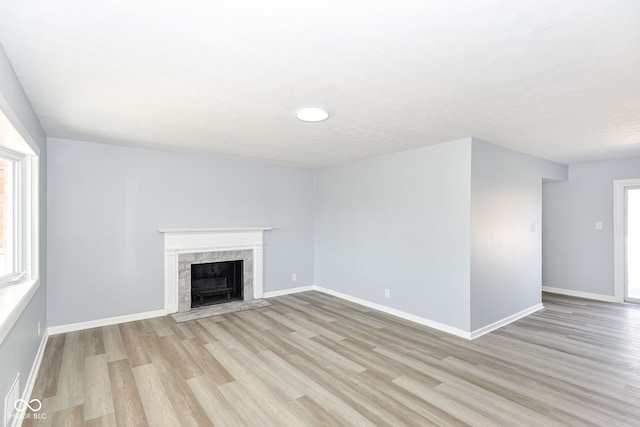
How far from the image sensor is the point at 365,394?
2.58 metres

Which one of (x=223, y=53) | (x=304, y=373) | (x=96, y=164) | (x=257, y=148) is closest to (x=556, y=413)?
(x=304, y=373)

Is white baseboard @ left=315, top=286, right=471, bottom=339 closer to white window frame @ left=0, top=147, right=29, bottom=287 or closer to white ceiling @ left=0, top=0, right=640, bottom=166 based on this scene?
white ceiling @ left=0, top=0, right=640, bottom=166

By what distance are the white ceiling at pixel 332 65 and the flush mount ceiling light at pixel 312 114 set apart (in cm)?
8

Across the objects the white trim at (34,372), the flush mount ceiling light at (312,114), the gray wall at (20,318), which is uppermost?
the flush mount ceiling light at (312,114)

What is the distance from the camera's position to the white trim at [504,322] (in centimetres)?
380

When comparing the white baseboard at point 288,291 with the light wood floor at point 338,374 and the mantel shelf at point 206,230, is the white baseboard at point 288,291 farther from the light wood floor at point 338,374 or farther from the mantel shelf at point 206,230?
the light wood floor at point 338,374

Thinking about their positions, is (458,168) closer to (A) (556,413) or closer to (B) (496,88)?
(B) (496,88)

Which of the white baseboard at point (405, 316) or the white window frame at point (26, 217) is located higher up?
the white window frame at point (26, 217)

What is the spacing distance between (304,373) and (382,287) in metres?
2.25

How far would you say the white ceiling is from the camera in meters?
1.48

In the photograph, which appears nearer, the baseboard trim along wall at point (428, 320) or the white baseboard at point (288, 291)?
the baseboard trim along wall at point (428, 320)

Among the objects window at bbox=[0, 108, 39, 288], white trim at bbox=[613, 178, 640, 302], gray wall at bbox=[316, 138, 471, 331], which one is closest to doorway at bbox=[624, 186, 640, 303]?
white trim at bbox=[613, 178, 640, 302]

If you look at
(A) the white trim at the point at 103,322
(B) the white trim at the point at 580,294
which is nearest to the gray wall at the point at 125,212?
(A) the white trim at the point at 103,322

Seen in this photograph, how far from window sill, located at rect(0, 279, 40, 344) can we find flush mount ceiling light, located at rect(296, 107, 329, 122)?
7.97 feet
